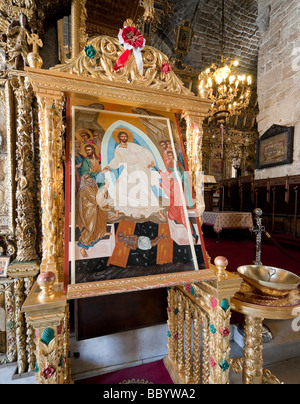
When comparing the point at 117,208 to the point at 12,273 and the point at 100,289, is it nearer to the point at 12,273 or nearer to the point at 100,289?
the point at 100,289

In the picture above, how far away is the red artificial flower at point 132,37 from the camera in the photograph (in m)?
1.21

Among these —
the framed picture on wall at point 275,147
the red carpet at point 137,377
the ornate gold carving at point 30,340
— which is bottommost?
the red carpet at point 137,377

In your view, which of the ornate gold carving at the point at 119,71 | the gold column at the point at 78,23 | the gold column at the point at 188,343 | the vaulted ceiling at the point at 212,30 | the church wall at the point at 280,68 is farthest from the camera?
the vaulted ceiling at the point at 212,30

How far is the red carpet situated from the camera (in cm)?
171

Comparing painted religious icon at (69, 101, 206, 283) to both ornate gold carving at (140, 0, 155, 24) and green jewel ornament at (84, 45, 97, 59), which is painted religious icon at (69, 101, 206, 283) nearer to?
green jewel ornament at (84, 45, 97, 59)

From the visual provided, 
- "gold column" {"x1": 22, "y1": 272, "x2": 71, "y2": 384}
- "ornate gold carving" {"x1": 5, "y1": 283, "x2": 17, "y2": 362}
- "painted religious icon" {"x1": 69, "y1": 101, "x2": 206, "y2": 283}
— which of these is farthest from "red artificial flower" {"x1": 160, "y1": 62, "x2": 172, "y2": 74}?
"ornate gold carving" {"x1": 5, "y1": 283, "x2": 17, "y2": 362}

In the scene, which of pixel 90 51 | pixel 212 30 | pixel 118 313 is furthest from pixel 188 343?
pixel 212 30

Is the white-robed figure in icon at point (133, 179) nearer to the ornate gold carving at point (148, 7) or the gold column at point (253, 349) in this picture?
the gold column at point (253, 349)

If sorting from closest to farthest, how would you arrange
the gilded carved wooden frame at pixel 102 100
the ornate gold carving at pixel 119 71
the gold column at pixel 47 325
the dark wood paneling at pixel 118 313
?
1. the gold column at pixel 47 325
2. the gilded carved wooden frame at pixel 102 100
3. the ornate gold carving at pixel 119 71
4. the dark wood paneling at pixel 118 313

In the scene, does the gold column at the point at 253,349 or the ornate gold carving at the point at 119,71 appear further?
the gold column at the point at 253,349

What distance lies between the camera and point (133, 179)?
4.21 feet

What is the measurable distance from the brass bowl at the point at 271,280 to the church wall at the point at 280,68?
4813mm

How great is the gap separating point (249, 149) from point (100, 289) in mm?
11188

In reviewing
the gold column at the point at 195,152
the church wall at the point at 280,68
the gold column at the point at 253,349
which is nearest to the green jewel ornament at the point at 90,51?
the gold column at the point at 195,152
